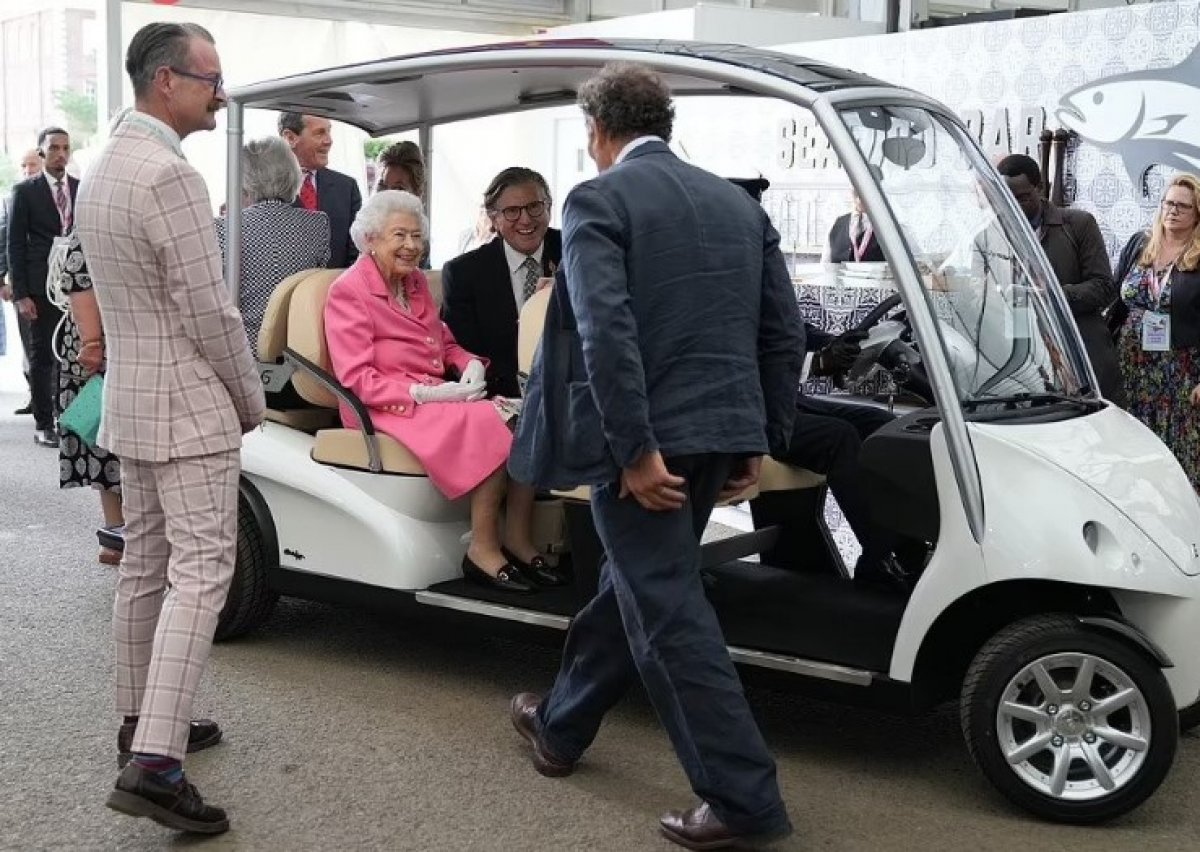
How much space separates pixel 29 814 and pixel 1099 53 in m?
5.92

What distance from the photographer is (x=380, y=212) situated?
4.70m

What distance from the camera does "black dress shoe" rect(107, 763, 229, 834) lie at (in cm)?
326

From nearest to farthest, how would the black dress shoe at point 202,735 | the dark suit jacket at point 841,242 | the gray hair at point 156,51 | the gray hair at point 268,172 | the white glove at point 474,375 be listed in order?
the gray hair at point 156,51
the black dress shoe at point 202,735
the white glove at point 474,375
the gray hair at point 268,172
the dark suit jacket at point 841,242

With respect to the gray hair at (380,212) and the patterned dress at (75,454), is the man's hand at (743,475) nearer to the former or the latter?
the gray hair at (380,212)

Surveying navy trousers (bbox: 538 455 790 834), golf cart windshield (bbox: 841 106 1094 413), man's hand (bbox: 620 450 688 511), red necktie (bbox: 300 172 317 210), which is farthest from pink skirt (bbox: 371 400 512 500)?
red necktie (bbox: 300 172 317 210)

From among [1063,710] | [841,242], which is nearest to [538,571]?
[1063,710]

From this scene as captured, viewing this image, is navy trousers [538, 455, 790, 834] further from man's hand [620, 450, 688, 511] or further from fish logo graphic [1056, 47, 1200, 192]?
fish logo graphic [1056, 47, 1200, 192]

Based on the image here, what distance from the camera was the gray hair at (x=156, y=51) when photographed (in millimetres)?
3367

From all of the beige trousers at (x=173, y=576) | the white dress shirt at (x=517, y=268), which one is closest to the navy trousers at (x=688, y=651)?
the beige trousers at (x=173, y=576)

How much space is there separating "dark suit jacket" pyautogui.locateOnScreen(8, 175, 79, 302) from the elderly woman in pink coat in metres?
4.71

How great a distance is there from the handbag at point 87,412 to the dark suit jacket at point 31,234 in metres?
3.99

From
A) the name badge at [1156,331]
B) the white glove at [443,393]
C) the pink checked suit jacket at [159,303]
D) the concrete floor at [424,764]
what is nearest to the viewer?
the pink checked suit jacket at [159,303]

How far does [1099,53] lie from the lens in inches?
287

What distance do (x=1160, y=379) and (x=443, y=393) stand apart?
3.16 m
